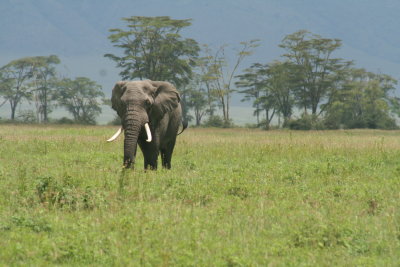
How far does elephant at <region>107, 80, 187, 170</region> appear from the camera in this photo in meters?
13.3

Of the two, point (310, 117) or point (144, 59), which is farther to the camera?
point (144, 59)

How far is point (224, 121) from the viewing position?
72750 millimetres

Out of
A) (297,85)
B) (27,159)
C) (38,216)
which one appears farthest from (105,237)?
(297,85)

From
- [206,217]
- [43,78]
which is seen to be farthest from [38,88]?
[206,217]

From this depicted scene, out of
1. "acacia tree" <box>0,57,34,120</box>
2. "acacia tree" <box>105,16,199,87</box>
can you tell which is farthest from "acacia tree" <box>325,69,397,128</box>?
"acacia tree" <box>0,57,34,120</box>

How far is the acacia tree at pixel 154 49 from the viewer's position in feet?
223

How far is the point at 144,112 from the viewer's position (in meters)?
13.8

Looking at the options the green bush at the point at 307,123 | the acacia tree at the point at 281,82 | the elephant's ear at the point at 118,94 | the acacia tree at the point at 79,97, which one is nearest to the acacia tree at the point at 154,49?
the acacia tree at the point at 281,82

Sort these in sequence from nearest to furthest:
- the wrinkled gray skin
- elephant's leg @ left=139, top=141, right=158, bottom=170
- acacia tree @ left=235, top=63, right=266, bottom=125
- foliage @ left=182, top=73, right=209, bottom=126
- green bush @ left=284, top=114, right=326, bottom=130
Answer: the wrinkled gray skin
elephant's leg @ left=139, top=141, right=158, bottom=170
green bush @ left=284, top=114, right=326, bottom=130
acacia tree @ left=235, top=63, right=266, bottom=125
foliage @ left=182, top=73, right=209, bottom=126

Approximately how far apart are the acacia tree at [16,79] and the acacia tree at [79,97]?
246 inches

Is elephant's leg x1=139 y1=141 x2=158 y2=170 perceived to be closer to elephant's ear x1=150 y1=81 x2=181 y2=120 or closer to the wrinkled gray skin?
the wrinkled gray skin

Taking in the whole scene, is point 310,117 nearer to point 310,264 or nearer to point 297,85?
point 297,85

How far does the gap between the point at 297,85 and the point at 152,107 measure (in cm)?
6025

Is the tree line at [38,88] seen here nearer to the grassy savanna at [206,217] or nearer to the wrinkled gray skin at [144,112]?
the wrinkled gray skin at [144,112]
